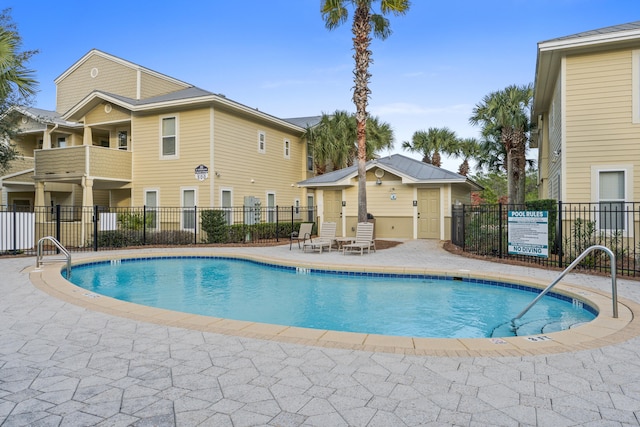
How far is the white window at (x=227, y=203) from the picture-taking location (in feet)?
58.5

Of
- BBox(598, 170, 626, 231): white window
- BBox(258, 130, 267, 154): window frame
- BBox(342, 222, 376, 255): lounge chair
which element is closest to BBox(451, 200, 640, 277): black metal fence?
BBox(598, 170, 626, 231): white window

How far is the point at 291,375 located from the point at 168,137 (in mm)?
16966

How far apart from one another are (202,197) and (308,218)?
27.9ft

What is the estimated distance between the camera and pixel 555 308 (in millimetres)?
7035

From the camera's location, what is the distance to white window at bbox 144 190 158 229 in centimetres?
1789

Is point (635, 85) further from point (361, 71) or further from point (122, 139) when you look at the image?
point (122, 139)

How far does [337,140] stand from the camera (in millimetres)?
23719

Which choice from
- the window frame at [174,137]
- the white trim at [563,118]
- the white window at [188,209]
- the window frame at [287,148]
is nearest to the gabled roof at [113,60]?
the window frame at [174,137]

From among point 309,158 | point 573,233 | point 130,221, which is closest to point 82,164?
point 130,221

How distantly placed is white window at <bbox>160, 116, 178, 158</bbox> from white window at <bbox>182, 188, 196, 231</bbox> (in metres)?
1.83

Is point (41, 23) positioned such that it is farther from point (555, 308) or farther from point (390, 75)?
point (555, 308)

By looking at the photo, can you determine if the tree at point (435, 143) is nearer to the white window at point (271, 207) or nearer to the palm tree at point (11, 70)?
the white window at point (271, 207)

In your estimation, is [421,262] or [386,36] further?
[386,36]

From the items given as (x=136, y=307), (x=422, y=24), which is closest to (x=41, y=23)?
(x=422, y=24)
